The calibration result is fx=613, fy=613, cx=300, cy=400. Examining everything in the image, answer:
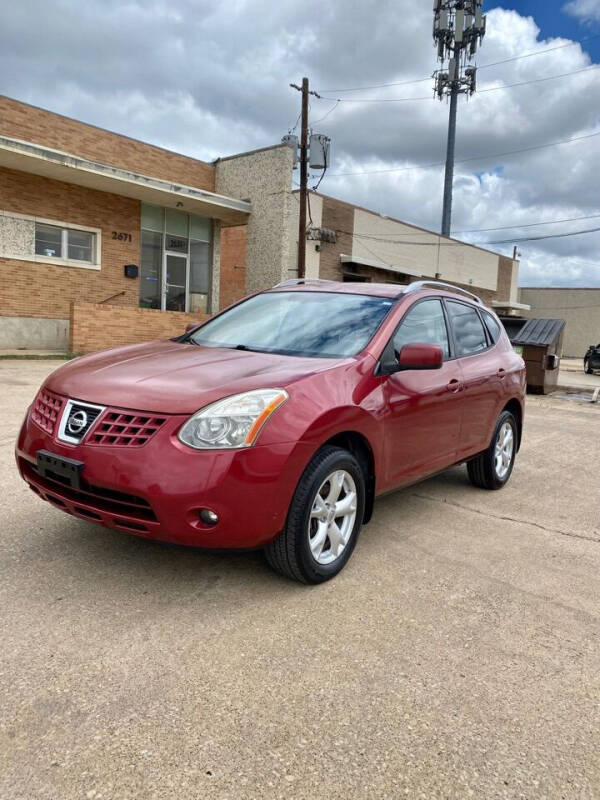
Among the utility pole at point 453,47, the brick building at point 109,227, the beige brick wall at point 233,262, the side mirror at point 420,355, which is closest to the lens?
the side mirror at point 420,355

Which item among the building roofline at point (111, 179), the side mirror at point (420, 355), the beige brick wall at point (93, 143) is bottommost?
the side mirror at point (420, 355)

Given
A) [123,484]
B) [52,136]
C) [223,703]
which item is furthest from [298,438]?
[52,136]

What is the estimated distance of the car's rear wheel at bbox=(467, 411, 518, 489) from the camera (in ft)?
16.9

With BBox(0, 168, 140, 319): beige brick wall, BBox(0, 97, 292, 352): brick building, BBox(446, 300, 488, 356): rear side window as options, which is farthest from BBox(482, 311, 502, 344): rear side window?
BBox(0, 168, 140, 319): beige brick wall

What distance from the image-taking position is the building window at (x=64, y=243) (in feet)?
55.0

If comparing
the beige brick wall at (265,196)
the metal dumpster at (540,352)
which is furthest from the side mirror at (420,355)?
the beige brick wall at (265,196)

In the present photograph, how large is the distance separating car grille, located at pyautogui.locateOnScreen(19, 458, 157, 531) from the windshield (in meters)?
1.30

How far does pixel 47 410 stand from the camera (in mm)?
3195

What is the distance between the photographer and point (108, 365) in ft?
11.2

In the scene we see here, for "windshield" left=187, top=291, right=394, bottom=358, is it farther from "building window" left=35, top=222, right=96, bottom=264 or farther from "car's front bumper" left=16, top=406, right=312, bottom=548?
"building window" left=35, top=222, right=96, bottom=264

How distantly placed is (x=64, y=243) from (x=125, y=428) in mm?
16219

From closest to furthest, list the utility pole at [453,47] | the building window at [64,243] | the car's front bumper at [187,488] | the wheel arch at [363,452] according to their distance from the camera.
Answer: the car's front bumper at [187,488] < the wheel arch at [363,452] < the building window at [64,243] < the utility pole at [453,47]

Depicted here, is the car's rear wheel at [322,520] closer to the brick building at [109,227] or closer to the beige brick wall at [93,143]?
the brick building at [109,227]

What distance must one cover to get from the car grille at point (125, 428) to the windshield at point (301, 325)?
1.07m
